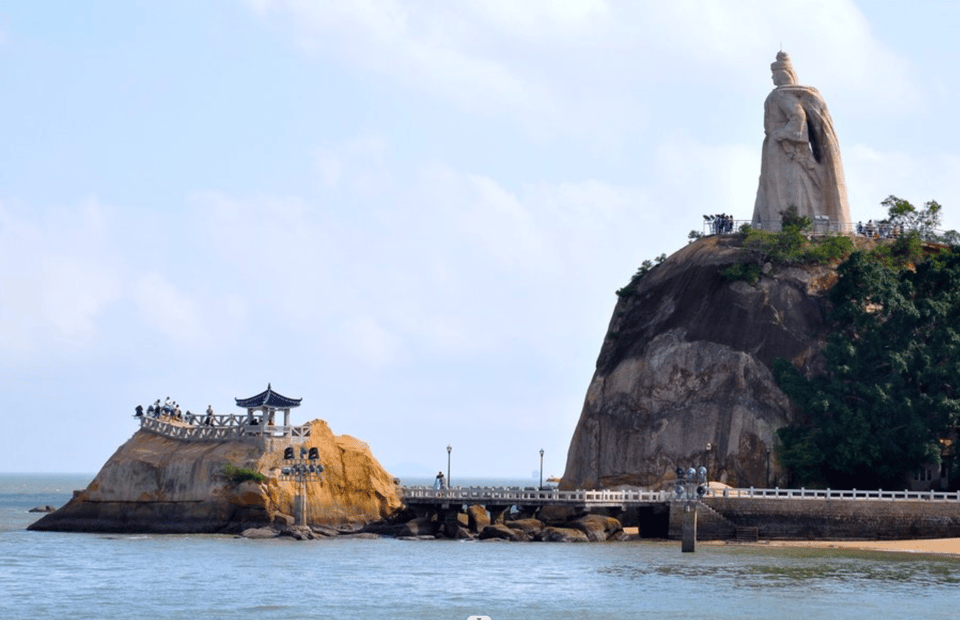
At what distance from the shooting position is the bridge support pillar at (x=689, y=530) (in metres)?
64.5

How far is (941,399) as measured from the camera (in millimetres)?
78125

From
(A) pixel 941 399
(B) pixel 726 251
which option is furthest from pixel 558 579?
(B) pixel 726 251

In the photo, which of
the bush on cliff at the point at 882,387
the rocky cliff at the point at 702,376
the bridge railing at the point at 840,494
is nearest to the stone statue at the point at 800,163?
the rocky cliff at the point at 702,376

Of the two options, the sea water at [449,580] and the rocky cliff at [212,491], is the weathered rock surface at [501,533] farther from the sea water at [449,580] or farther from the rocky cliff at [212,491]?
the rocky cliff at [212,491]

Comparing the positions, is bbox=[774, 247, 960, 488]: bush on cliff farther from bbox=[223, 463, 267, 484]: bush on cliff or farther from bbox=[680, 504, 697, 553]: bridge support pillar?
bbox=[223, 463, 267, 484]: bush on cliff

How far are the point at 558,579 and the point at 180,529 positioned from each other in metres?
22.6

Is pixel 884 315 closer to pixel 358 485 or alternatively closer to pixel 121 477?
pixel 358 485

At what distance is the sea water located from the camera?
47750 mm

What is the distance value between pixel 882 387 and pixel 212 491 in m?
36.1

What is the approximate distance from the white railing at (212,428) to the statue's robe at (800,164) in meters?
39.7

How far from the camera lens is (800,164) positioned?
9738 cm

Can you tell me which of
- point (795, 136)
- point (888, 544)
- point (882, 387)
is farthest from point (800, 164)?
point (888, 544)

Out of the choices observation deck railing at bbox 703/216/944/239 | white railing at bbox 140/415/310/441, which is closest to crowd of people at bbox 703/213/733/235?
observation deck railing at bbox 703/216/944/239

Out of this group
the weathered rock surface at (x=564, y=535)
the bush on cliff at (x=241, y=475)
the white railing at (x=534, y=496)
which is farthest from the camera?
the white railing at (x=534, y=496)
